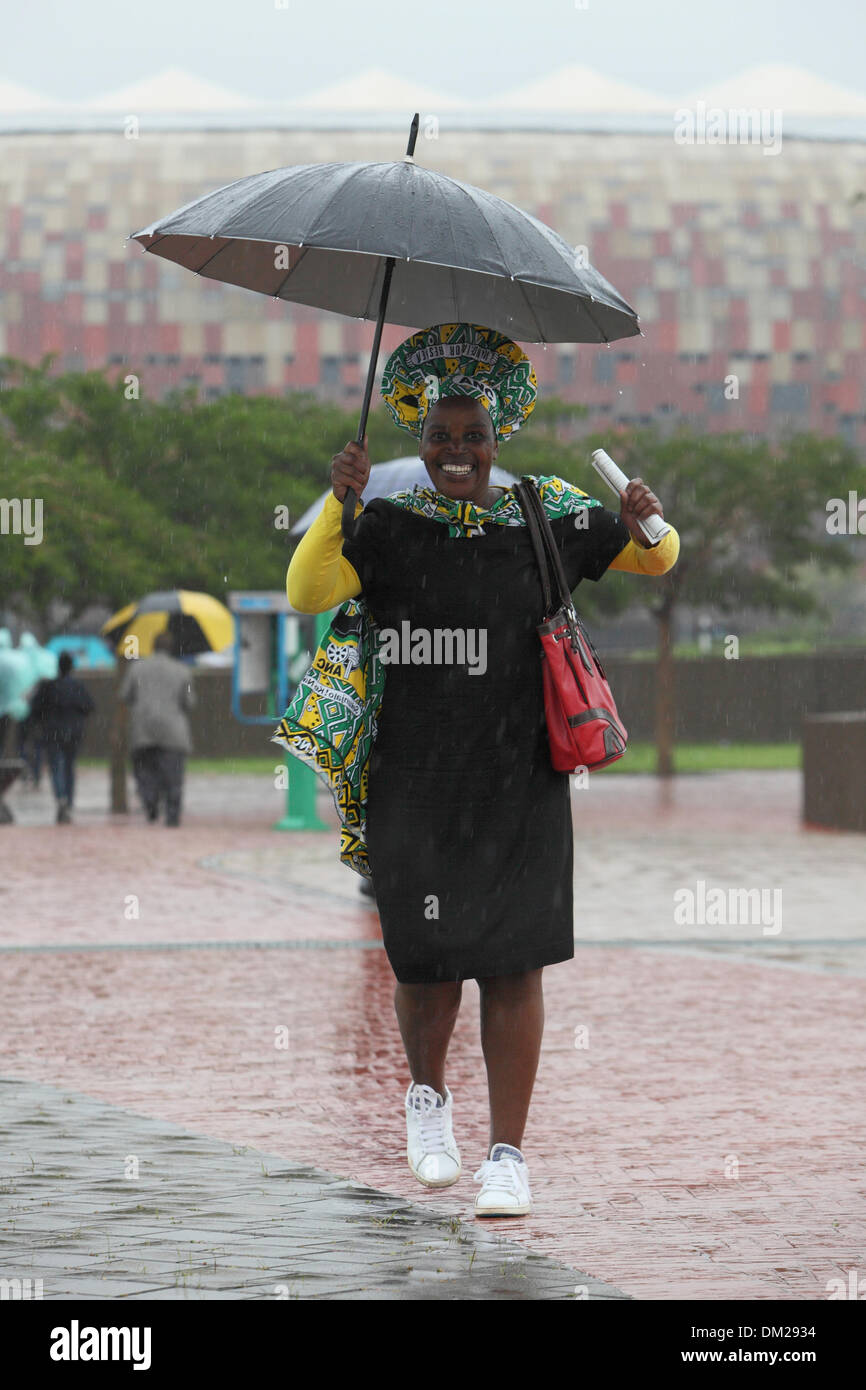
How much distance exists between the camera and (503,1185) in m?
4.44

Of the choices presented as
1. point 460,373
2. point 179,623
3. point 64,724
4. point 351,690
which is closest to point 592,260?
point 179,623

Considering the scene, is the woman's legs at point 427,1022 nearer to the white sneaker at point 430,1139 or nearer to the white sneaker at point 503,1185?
the white sneaker at point 430,1139

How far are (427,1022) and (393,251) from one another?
1.70 m

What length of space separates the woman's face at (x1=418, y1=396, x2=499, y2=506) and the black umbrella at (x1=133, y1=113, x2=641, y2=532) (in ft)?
0.60

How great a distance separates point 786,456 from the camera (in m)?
34.9

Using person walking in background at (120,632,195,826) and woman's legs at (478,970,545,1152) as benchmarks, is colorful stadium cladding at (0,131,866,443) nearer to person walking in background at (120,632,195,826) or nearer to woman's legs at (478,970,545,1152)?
person walking in background at (120,632,195,826)

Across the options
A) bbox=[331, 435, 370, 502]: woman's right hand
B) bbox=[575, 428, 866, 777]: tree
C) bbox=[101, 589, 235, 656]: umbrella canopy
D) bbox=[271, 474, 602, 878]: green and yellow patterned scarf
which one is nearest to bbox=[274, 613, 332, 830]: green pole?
bbox=[101, 589, 235, 656]: umbrella canopy

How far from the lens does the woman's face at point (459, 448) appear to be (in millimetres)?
4562

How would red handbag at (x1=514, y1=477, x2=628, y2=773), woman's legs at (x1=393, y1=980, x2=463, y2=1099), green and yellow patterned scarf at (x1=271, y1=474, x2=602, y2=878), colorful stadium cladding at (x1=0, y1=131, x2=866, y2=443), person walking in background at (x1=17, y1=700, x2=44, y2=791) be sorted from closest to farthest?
red handbag at (x1=514, y1=477, x2=628, y2=773)
green and yellow patterned scarf at (x1=271, y1=474, x2=602, y2=878)
woman's legs at (x1=393, y1=980, x2=463, y2=1099)
person walking in background at (x1=17, y1=700, x2=44, y2=791)
colorful stadium cladding at (x1=0, y1=131, x2=866, y2=443)

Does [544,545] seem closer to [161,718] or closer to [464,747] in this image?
[464,747]

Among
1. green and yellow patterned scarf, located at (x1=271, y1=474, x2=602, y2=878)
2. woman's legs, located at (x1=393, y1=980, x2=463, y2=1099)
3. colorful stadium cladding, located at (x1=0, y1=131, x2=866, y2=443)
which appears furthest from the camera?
colorful stadium cladding, located at (x1=0, y1=131, x2=866, y2=443)

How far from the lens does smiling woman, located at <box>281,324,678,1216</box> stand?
14.7 feet
